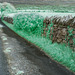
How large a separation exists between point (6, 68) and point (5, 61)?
2.14 feet

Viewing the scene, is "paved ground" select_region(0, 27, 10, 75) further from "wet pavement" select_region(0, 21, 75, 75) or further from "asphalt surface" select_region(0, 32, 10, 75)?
"wet pavement" select_region(0, 21, 75, 75)

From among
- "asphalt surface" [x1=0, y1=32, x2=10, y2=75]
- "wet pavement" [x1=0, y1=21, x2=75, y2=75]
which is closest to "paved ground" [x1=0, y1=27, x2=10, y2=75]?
"asphalt surface" [x1=0, y1=32, x2=10, y2=75]

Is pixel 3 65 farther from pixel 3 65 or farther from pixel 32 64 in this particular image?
pixel 32 64

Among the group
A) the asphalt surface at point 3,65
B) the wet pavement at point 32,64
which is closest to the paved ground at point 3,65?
the asphalt surface at point 3,65

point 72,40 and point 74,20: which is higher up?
point 74,20

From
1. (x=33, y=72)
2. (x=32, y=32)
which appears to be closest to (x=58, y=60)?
(x=33, y=72)

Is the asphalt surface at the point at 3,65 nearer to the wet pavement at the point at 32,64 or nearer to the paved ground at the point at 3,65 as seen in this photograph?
the paved ground at the point at 3,65

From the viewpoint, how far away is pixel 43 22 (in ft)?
27.1

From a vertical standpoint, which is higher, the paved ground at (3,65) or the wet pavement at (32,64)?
the paved ground at (3,65)

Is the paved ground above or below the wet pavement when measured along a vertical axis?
above

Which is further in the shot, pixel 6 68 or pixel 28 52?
pixel 28 52

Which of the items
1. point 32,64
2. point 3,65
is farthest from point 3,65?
point 32,64

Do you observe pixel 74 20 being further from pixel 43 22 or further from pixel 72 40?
pixel 43 22

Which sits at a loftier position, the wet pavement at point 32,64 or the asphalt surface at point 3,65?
the asphalt surface at point 3,65
